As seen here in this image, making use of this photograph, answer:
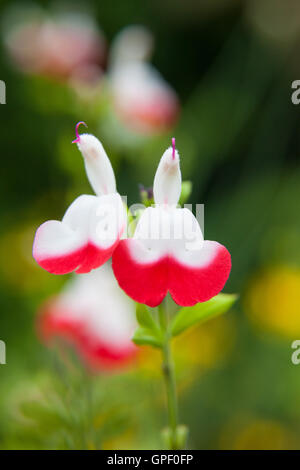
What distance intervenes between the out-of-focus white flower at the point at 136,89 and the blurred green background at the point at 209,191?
26 millimetres

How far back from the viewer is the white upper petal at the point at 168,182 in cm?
39

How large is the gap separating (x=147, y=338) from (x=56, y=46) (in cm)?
94

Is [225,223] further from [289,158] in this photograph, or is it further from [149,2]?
[149,2]

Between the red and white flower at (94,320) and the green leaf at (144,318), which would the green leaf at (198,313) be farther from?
the red and white flower at (94,320)

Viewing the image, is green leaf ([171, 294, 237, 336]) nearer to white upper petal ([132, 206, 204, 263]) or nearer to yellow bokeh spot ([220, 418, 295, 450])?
white upper petal ([132, 206, 204, 263])

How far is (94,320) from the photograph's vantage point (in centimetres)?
78

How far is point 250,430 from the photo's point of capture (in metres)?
1.00

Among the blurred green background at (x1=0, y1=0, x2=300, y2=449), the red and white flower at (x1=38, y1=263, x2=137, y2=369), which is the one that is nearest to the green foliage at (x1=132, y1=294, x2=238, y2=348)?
the blurred green background at (x1=0, y1=0, x2=300, y2=449)

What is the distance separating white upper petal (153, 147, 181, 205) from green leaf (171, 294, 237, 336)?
72 mm

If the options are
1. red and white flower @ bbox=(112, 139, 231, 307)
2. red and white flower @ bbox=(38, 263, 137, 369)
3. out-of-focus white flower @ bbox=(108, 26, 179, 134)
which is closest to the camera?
red and white flower @ bbox=(112, 139, 231, 307)

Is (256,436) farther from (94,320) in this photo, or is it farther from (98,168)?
(98,168)

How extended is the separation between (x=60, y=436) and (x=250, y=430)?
2.04 ft

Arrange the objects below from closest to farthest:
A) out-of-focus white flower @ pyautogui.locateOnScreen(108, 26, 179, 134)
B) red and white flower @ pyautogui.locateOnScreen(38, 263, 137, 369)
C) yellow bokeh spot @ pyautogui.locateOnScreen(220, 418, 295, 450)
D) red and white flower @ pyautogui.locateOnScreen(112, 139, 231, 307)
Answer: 1. red and white flower @ pyautogui.locateOnScreen(112, 139, 231, 307)
2. red and white flower @ pyautogui.locateOnScreen(38, 263, 137, 369)
3. yellow bokeh spot @ pyautogui.locateOnScreen(220, 418, 295, 450)
4. out-of-focus white flower @ pyautogui.locateOnScreen(108, 26, 179, 134)

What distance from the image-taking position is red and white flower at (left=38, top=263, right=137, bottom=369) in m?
0.71
